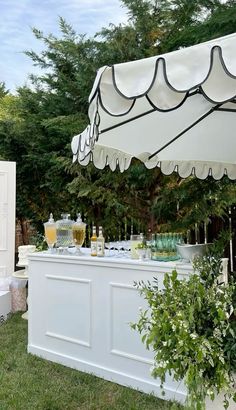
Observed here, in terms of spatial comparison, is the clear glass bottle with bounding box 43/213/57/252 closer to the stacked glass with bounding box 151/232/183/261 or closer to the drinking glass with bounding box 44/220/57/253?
the drinking glass with bounding box 44/220/57/253

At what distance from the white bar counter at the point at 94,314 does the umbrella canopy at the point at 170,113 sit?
2.97ft

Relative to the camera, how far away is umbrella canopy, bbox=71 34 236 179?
1.27 metres

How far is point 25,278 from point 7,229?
34.8 inches

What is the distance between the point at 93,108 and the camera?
1564 mm

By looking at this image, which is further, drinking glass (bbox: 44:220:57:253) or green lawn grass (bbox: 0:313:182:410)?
drinking glass (bbox: 44:220:57:253)

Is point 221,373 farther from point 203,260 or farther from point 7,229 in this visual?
point 7,229

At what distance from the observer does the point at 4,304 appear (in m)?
4.80

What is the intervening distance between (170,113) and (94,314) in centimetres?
169

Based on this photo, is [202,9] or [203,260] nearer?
[203,260]

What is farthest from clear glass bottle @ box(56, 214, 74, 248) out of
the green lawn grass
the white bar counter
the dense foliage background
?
the dense foliage background

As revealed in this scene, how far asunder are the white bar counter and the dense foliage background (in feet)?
6.06

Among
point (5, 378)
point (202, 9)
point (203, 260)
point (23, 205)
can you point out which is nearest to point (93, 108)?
point (203, 260)

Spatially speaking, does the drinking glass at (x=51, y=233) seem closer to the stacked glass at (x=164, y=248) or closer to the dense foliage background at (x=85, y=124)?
the stacked glass at (x=164, y=248)

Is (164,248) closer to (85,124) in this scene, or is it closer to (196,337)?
(196,337)
